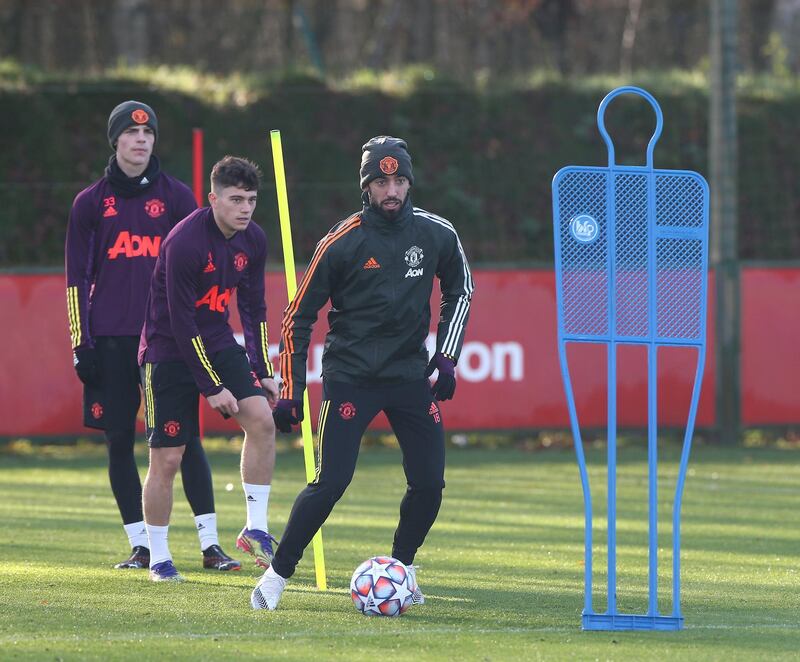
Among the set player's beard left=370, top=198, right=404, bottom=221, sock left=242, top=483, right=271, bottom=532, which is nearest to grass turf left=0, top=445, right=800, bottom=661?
sock left=242, top=483, right=271, bottom=532

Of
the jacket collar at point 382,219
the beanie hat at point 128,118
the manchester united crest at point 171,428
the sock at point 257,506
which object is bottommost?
the sock at point 257,506

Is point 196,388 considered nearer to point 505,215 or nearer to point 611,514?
point 611,514

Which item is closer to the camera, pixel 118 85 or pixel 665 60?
pixel 118 85

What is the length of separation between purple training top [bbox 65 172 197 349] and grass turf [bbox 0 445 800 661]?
1343 millimetres

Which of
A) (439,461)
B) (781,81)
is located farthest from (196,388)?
(781,81)

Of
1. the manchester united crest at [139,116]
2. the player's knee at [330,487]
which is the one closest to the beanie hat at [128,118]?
the manchester united crest at [139,116]

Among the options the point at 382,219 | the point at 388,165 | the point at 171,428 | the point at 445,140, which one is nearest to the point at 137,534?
the point at 171,428

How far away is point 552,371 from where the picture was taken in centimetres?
1582

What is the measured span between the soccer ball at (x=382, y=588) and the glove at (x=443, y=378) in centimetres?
80

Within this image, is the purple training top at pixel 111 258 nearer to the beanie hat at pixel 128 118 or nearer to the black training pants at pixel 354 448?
the beanie hat at pixel 128 118

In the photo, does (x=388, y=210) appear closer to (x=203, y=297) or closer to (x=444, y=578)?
(x=203, y=297)

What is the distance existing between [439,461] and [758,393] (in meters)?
9.53

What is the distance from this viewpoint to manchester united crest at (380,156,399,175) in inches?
276

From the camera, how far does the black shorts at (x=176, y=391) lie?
8102mm
